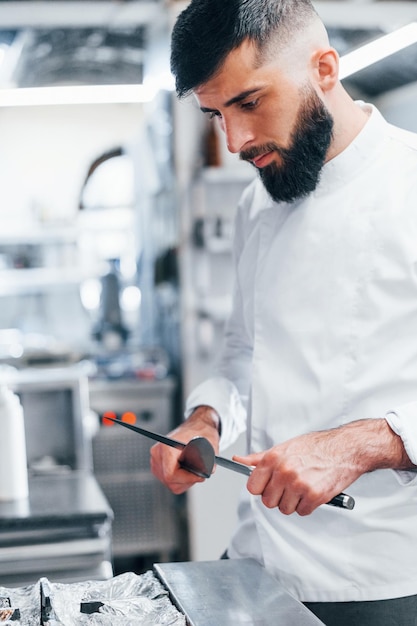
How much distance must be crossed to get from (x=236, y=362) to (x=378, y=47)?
128 inches

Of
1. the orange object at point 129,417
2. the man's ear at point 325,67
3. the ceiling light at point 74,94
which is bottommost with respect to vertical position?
the orange object at point 129,417

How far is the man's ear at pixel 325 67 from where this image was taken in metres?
1.58

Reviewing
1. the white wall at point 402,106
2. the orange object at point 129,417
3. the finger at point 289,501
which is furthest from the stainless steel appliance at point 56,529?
the white wall at point 402,106

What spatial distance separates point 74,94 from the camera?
7484mm

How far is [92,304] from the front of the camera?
7.50 m

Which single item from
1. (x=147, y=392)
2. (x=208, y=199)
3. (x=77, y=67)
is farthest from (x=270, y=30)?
(x=77, y=67)

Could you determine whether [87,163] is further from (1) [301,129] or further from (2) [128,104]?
(1) [301,129]

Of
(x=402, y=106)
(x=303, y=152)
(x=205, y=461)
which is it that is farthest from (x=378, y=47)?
(x=205, y=461)

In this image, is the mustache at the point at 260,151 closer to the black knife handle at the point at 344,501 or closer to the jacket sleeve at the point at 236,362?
the jacket sleeve at the point at 236,362

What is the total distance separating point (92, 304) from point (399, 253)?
6.10 m

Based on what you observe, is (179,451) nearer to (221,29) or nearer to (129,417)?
(221,29)

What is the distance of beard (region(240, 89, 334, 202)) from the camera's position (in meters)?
1.58

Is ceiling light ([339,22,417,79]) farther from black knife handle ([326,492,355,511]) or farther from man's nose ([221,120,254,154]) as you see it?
black knife handle ([326,492,355,511])

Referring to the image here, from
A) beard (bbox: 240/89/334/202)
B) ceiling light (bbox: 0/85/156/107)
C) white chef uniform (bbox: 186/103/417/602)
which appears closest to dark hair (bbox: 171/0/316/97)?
beard (bbox: 240/89/334/202)
